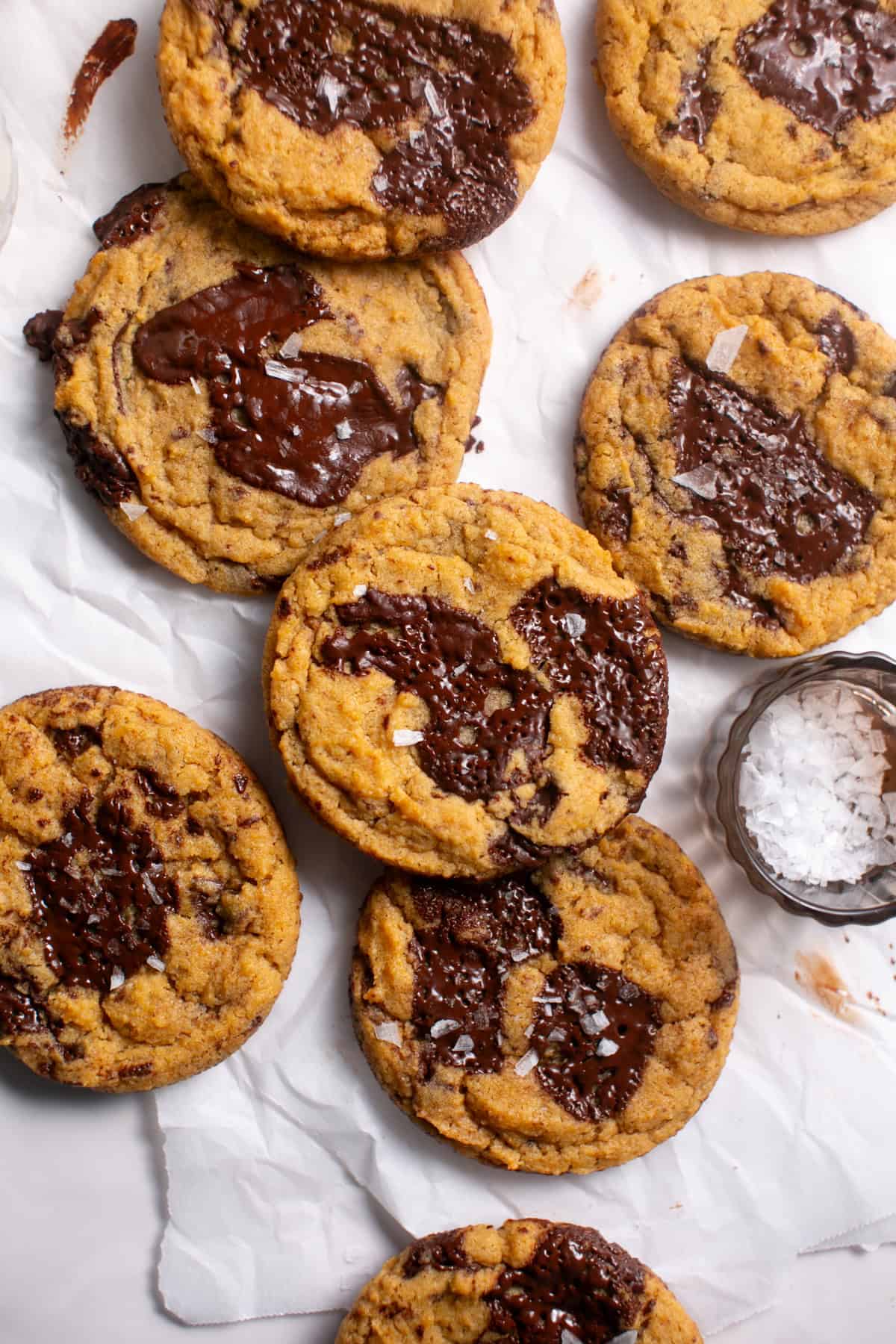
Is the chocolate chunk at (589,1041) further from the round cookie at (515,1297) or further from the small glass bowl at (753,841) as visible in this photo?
the small glass bowl at (753,841)

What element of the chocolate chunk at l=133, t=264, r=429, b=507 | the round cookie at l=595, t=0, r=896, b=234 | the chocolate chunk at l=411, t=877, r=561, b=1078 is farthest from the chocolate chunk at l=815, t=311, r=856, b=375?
the chocolate chunk at l=411, t=877, r=561, b=1078

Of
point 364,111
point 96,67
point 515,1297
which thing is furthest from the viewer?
point 96,67

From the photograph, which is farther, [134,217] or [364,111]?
[134,217]

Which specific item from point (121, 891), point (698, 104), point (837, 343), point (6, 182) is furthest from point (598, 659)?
point (6, 182)

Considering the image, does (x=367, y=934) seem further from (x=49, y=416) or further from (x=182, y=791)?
(x=49, y=416)

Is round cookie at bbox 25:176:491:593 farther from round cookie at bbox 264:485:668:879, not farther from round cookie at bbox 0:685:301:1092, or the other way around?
round cookie at bbox 0:685:301:1092

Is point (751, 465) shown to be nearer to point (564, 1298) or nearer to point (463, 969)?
point (463, 969)
